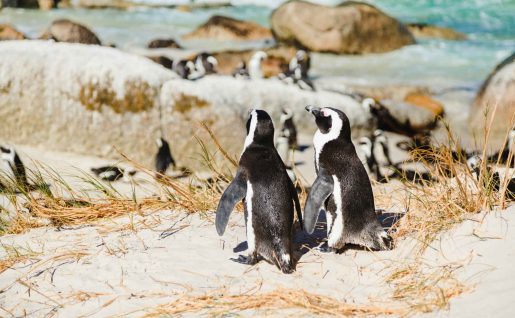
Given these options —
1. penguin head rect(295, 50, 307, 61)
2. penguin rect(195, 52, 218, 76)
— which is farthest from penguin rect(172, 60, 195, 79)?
penguin head rect(295, 50, 307, 61)

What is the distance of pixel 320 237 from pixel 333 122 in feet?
2.41

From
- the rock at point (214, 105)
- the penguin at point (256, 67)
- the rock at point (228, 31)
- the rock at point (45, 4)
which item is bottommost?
the rock at point (45, 4)

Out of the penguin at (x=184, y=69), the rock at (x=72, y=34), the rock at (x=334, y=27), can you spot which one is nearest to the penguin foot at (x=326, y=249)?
the penguin at (x=184, y=69)

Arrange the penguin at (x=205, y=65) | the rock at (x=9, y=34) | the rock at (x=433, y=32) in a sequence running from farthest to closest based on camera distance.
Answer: the rock at (x=433, y=32)
the rock at (x=9, y=34)
the penguin at (x=205, y=65)

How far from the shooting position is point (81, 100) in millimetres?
10188

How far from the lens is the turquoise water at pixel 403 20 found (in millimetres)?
19672

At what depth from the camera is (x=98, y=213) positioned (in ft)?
16.5

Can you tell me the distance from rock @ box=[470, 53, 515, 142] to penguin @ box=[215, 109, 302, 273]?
33.8ft

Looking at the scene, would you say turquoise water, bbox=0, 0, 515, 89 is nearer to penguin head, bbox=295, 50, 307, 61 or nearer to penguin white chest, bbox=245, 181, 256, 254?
penguin head, bbox=295, 50, 307, 61

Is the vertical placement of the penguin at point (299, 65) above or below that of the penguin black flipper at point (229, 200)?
below

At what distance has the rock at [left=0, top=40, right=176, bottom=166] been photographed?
10.1 m

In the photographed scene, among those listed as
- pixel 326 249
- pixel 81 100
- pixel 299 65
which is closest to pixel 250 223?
pixel 326 249

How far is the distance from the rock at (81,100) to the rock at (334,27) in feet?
36.7

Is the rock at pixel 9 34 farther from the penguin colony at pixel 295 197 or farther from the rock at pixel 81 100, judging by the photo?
the penguin colony at pixel 295 197
